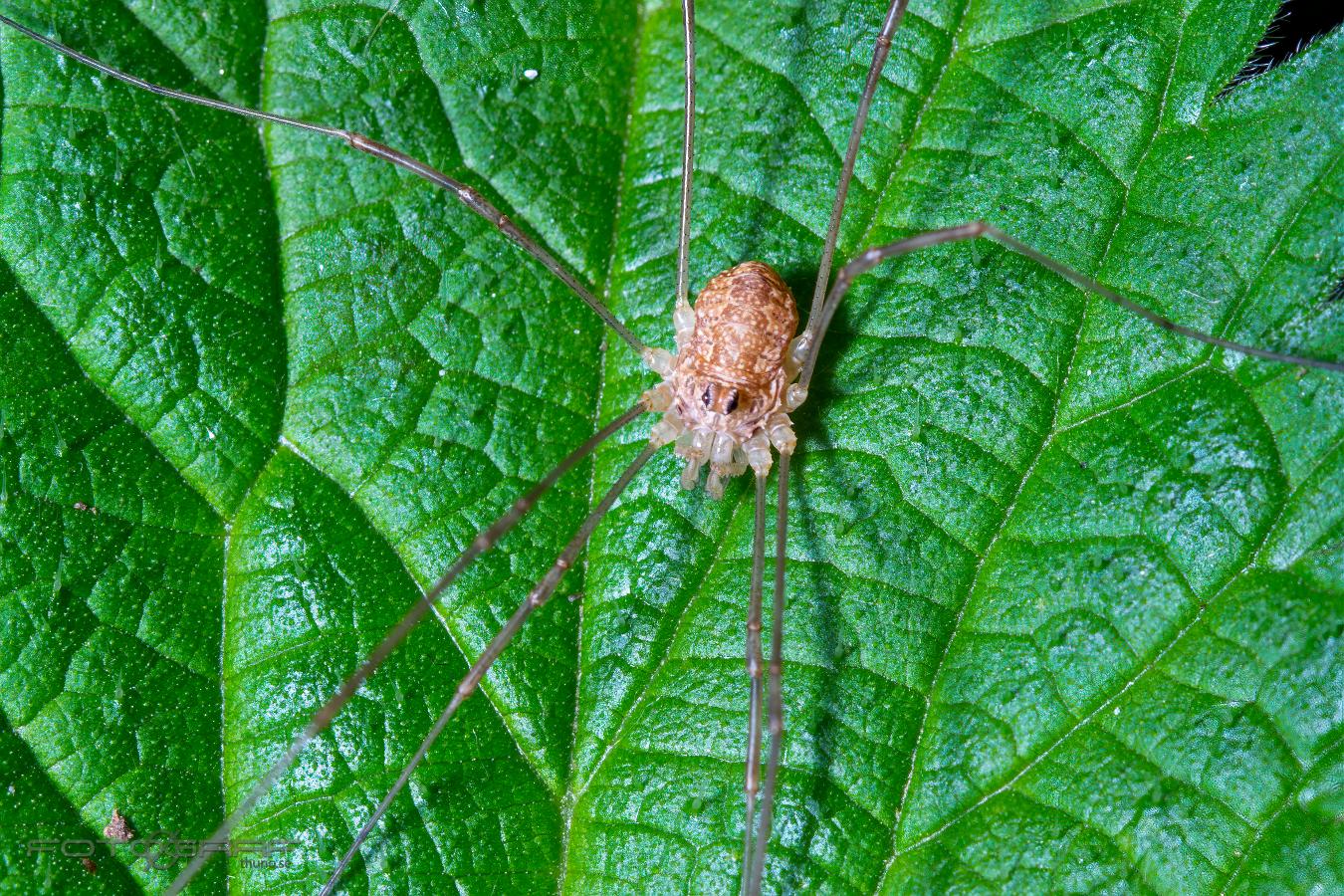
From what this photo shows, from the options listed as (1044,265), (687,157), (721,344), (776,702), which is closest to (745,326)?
(721,344)

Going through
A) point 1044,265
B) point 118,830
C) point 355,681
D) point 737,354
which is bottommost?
point 118,830

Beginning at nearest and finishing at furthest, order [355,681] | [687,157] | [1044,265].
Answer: [355,681] < [1044,265] < [687,157]

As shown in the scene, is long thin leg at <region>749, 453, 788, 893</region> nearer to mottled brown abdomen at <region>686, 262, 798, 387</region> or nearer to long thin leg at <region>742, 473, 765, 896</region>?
long thin leg at <region>742, 473, 765, 896</region>

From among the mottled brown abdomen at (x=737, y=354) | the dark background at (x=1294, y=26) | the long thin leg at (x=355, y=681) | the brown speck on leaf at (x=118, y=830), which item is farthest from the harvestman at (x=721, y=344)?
the dark background at (x=1294, y=26)

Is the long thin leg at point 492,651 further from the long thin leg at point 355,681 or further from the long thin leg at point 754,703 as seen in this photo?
the long thin leg at point 754,703

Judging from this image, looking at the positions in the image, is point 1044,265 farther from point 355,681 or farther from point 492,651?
point 355,681

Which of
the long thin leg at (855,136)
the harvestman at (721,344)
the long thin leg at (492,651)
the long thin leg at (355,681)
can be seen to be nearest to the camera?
the long thin leg at (355,681)

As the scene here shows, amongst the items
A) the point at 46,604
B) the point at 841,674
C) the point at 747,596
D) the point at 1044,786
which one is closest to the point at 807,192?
the point at 747,596
